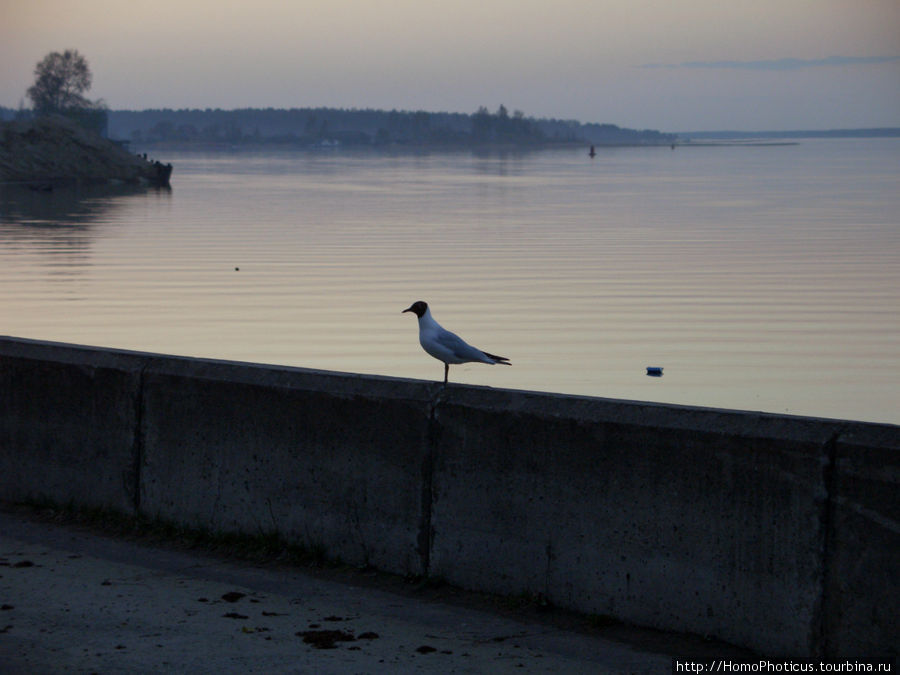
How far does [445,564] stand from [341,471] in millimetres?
812

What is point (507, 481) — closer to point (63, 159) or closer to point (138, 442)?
point (138, 442)

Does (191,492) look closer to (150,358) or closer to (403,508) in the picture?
(150,358)

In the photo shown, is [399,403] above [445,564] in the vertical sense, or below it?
above

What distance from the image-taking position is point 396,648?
581cm

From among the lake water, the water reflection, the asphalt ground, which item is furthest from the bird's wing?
the water reflection

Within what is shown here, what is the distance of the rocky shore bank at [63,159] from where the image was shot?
11600cm

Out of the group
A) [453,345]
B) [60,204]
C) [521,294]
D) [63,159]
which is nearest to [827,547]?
[453,345]

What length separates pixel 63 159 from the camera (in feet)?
402

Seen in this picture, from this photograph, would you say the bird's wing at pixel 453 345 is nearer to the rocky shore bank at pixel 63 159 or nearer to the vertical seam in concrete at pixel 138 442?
the vertical seam in concrete at pixel 138 442

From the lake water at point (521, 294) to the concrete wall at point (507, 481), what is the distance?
32.5 ft

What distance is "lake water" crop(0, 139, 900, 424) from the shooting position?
19328 mm

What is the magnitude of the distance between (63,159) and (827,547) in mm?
124018

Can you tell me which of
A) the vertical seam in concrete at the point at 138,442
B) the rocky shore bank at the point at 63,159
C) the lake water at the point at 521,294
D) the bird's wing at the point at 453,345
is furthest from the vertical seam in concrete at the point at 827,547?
the rocky shore bank at the point at 63,159

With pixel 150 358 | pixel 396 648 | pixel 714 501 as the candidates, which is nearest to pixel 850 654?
pixel 714 501
